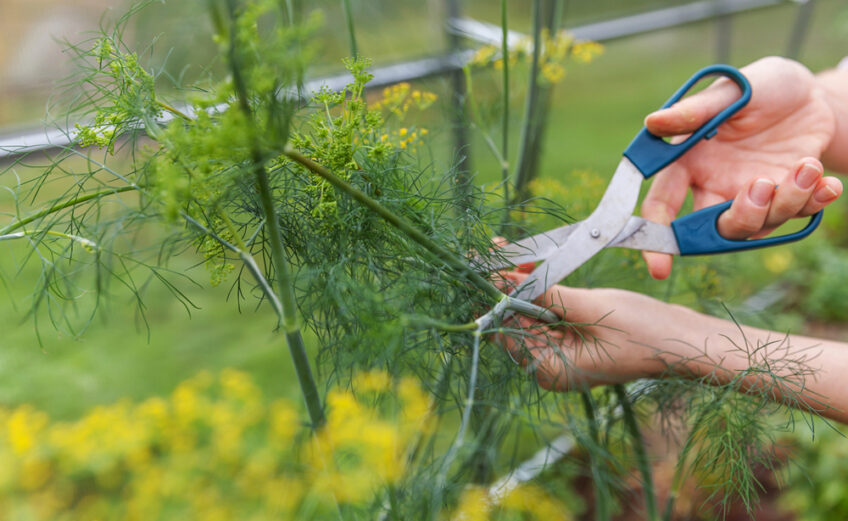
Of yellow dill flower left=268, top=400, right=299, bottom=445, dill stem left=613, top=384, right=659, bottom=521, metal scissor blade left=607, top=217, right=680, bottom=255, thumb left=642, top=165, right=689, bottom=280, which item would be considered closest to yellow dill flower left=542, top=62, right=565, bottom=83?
thumb left=642, top=165, right=689, bottom=280

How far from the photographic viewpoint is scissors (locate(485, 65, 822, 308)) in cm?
69

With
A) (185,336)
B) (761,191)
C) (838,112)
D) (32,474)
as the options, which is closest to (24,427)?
(32,474)

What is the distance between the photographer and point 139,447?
4.74 ft

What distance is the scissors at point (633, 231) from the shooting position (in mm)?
688

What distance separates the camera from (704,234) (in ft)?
2.34

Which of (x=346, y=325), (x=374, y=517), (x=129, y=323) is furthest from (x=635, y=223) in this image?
(x=129, y=323)

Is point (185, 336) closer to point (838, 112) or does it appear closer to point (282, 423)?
point (282, 423)

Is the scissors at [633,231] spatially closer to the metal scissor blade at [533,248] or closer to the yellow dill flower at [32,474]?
the metal scissor blade at [533,248]

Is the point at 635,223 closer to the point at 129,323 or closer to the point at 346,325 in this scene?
the point at 346,325

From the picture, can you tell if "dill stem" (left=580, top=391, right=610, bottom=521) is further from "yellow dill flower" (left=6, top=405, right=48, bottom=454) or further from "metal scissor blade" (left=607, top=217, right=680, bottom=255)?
"yellow dill flower" (left=6, top=405, right=48, bottom=454)

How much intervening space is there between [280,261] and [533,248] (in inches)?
12.5

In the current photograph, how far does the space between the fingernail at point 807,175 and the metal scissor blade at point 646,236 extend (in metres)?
0.13

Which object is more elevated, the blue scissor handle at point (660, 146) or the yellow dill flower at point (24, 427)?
the blue scissor handle at point (660, 146)

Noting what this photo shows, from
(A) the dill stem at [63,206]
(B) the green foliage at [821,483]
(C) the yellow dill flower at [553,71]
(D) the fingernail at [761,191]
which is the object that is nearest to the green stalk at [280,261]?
(A) the dill stem at [63,206]
